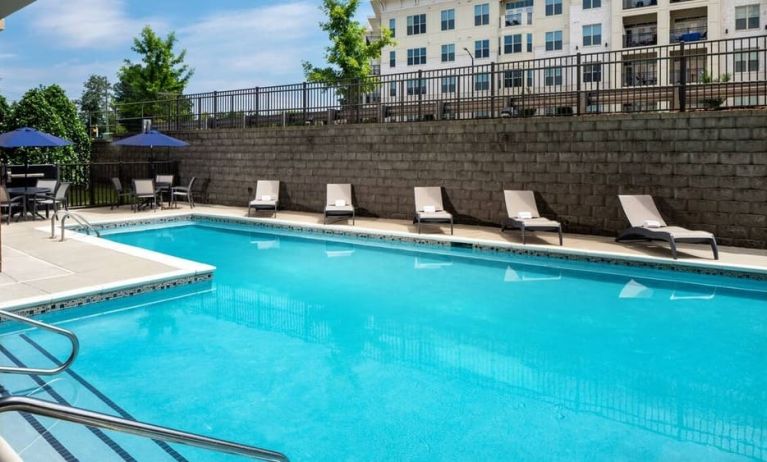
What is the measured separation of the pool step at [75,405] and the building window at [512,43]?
3734 cm

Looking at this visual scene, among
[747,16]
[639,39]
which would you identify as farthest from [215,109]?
[747,16]

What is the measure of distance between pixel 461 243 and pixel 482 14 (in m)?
32.5

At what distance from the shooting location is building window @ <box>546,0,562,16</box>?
36.4 m

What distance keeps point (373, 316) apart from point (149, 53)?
30055mm

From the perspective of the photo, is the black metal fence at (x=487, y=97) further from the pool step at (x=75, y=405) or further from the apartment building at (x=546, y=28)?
the apartment building at (x=546, y=28)

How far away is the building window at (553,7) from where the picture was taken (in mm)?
36375

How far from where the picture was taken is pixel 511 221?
10.3 meters

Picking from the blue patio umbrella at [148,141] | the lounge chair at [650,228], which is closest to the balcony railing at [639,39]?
the lounge chair at [650,228]

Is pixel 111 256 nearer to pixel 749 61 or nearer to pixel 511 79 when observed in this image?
pixel 511 79

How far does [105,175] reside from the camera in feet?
Result: 64.8

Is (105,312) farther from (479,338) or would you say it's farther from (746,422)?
(746,422)

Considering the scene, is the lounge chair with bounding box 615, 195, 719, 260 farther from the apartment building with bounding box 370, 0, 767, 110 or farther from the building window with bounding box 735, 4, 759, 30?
the building window with bounding box 735, 4, 759, 30

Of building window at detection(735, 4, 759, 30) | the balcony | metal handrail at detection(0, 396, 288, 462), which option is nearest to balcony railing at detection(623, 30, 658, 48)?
the balcony

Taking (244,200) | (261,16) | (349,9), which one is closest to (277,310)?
(244,200)
